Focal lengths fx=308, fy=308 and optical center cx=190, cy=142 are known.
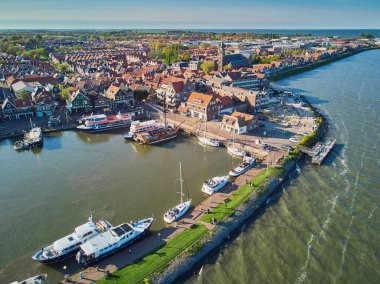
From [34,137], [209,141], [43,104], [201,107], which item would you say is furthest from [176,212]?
[43,104]

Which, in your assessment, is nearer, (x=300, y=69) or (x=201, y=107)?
(x=201, y=107)

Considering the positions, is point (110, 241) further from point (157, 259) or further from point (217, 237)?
point (217, 237)

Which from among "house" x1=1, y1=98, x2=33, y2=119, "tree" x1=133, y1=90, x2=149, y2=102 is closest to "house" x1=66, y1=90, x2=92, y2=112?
"house" x1=1, y1=98, x2=33, y2=119

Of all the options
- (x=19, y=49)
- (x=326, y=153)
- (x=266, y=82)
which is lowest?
(x=326, y=153)

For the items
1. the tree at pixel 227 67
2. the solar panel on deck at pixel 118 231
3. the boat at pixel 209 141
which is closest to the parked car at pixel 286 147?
the boat at pixel 209 141

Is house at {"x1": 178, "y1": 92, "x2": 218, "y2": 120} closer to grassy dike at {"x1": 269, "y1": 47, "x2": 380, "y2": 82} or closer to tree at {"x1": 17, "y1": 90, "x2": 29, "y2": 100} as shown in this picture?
tree at {"x1": 17, "y1": 90, "x2": 29, "y2": 100}

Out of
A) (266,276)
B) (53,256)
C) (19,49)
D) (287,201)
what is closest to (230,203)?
(287,201)

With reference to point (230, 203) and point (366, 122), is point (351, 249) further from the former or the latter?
point (366, 122)
